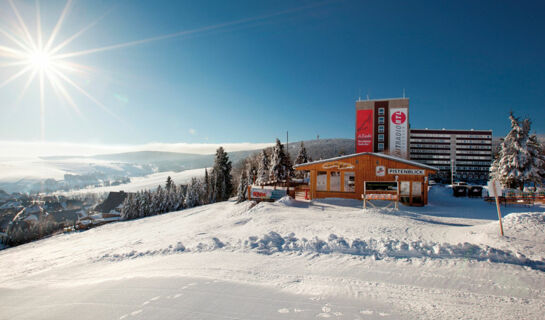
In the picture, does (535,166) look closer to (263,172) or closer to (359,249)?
(359,249)

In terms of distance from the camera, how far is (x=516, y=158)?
83.5 ft

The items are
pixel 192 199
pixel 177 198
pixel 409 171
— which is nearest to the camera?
pixel 409 171

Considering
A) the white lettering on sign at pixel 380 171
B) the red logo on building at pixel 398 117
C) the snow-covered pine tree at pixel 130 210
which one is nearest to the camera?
the white lettering on sign at pixel 380 171

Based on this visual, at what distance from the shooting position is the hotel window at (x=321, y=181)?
67.2 ft

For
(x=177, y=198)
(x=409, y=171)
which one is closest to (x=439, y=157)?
(x=409, y=171)

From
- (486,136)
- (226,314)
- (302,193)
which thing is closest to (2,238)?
(302,193)

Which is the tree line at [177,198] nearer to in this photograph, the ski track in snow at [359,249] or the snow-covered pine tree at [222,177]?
the snow-covered pine tree at [222,177]

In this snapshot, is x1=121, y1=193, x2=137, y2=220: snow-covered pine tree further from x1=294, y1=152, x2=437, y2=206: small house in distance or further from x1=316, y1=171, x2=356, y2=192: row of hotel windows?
x1=316, y1=171, x2=356, y2=192: row of hotel windows

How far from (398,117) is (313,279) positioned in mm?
38920

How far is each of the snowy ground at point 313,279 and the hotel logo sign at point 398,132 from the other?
102ft

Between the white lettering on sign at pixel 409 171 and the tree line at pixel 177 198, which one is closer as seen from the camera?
the white lettering on sign at pixel 409 171

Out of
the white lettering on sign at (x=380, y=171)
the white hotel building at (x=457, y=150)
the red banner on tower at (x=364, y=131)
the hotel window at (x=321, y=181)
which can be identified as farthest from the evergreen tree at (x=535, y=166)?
the white hotel building at (x=457, y=150)

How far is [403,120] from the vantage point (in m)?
38.0

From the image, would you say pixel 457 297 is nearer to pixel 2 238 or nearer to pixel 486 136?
pixel 2 238
